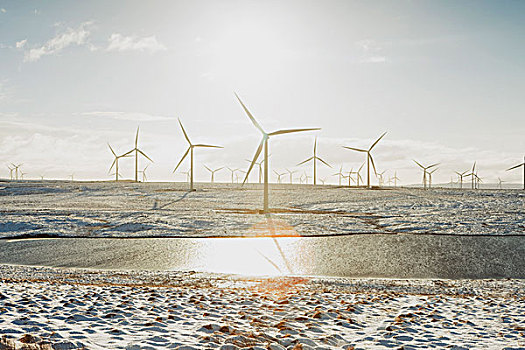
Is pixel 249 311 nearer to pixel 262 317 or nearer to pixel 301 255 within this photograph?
pixel 262 317

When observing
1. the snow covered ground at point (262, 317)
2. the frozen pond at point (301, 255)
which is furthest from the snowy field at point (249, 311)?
the frozen pond at point (301, 255)

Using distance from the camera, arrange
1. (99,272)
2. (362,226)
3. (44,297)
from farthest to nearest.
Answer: (362,226)
(99,272)
(44,297)

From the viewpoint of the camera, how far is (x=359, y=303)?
27.7 feet

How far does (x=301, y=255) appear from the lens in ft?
48.6

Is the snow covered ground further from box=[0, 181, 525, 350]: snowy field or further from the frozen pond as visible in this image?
the frozen pond

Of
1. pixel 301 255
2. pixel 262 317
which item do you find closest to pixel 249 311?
pixel 262 317

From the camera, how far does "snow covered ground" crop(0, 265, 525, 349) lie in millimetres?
5730

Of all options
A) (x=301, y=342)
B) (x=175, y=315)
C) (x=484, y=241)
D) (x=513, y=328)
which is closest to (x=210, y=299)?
(x=175, y=315)

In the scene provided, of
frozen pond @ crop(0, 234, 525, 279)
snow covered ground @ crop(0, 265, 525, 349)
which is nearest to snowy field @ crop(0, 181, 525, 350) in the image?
snow covered ground @ crop(0, 265, 525, 349)

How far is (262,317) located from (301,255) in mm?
7946

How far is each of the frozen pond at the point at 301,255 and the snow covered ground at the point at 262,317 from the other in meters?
2.56

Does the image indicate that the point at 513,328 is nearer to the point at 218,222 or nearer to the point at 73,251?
the point at 73,251

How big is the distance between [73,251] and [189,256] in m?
4.24

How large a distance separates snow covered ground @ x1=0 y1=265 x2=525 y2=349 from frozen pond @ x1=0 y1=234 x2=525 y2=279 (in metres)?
2.56
